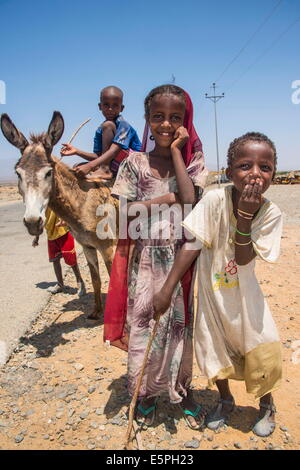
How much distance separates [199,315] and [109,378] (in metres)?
1.40

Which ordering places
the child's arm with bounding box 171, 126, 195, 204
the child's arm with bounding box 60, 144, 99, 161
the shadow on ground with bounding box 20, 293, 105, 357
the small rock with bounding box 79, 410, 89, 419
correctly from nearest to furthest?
the child's arm with bounding box 171, 126, 195, 204 → the small rock with bounding box 79, 410, 89, 419 → the child's arm with bounding box 60, 144, 99, 161 → the shadow on ground with bounding box 20, 293, 105, 357

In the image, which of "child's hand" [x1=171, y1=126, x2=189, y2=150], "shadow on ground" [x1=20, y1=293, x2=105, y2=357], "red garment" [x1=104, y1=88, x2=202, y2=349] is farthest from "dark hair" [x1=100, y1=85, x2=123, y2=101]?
"shadow on ground" [x1=20, y1=293, x2=105, y2=357]

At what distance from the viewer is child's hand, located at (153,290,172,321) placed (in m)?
1.96

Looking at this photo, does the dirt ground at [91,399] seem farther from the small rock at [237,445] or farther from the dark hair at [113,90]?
the dark hair at [113,90]

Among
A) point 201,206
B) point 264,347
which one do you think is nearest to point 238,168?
point 201,206

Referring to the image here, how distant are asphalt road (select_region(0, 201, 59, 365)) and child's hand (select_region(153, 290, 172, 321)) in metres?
2.14

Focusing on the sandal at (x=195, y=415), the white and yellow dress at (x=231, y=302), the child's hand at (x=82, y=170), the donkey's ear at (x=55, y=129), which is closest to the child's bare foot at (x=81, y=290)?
the child's hand at (x=82, y=170)

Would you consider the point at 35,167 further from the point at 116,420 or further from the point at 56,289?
the point at 56,289

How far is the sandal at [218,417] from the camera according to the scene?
2273 millimetres

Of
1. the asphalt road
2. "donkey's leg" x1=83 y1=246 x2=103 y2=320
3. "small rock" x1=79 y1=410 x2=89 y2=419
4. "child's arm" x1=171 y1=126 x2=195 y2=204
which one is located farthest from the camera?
"donkey's leg" x1=83 y1=246 x2=103 y2=320

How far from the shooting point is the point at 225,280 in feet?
6.57

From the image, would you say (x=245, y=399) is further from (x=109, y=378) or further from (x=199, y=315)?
(x=109, y=378)

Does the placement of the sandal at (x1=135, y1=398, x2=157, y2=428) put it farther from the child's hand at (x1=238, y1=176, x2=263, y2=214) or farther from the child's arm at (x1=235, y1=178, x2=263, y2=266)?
the child's hand at (x1=238, y1=176, x2=263, y2=214)

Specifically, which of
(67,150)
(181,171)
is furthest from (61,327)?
(181,171)
